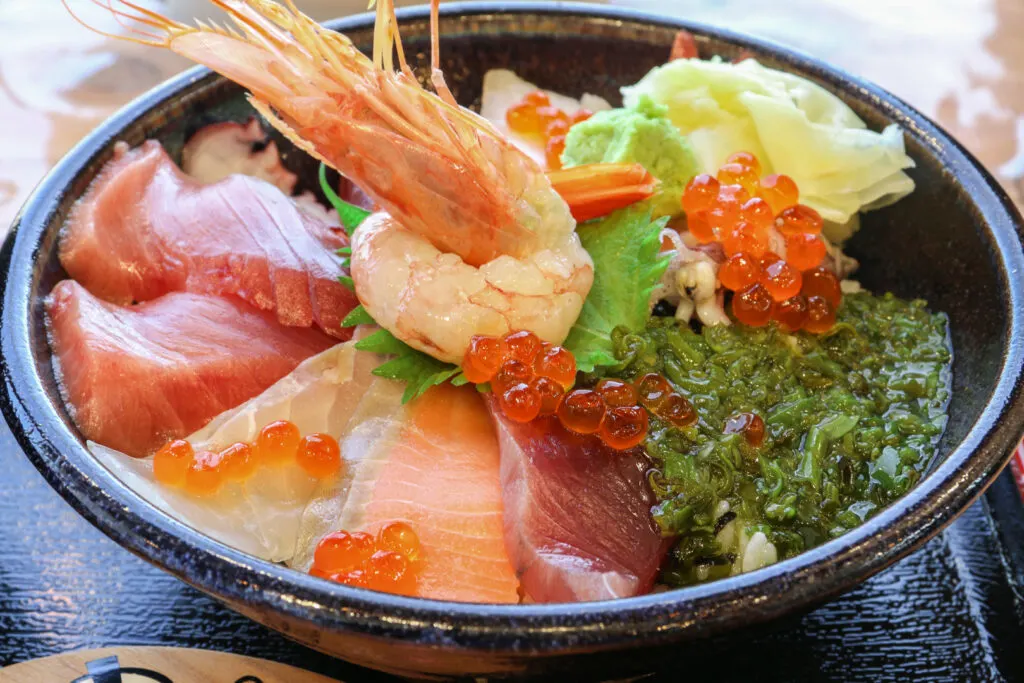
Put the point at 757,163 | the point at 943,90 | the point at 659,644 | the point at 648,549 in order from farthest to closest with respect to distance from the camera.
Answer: the point at 943,90
the point at 757,163
the point at 648,549
the point at 659,644

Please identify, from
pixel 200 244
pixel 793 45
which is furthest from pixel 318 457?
pixel 793 45

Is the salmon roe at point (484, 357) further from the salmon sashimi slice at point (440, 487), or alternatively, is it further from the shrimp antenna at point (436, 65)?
the shrimp antenna at point (436, 65)

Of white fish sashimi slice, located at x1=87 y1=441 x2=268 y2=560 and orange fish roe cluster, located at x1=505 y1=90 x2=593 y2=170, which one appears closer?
white fish sashimi slice, located at x1=87 y1=441 x2=268 y2=560

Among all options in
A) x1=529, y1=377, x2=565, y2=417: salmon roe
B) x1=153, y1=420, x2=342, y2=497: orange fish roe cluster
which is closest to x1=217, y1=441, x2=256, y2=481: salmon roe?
x1=153, y1=420, x2=342, y2=497: orange fish roe cluster

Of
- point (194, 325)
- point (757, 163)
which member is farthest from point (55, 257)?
point (757, 163)

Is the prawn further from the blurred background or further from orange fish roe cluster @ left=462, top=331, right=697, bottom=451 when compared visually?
the blurred background

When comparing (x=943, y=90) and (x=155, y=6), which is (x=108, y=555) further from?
(x=943, y=90)

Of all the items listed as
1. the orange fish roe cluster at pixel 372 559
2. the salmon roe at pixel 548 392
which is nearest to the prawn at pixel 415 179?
the salmon roe at pixel 548 392
